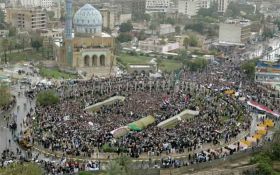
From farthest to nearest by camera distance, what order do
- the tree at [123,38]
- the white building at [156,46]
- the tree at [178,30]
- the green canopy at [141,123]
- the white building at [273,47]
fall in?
1. the tree at [178,30]
2. the tree at [123,38]
3. the white building at [273,47]
4. the white building at [156,46]
5. the green canopy at [141,123]

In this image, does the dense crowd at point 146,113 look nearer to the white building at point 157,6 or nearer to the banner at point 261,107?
the banner at point 261,107

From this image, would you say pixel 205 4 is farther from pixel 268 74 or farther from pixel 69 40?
pixel 268 74

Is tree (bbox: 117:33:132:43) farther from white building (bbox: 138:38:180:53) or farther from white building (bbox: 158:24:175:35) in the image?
white building (bbox: 158:24:175:35)

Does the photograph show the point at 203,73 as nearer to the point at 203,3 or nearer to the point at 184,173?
the point at 184,173

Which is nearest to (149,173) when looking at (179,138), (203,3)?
(179,138)

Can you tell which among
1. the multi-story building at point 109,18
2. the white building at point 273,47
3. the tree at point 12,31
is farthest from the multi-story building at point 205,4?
the tree at point 12,31

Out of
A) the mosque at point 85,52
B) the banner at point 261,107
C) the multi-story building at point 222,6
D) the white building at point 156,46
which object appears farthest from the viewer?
the multi-story building at point 222,6
